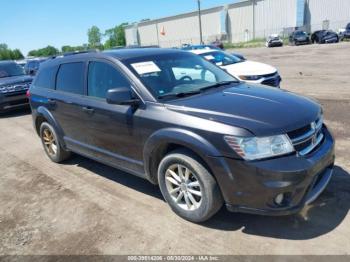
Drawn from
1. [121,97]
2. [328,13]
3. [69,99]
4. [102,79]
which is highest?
[328,13]

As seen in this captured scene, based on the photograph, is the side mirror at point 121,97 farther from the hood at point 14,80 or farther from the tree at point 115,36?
the tree at point 115,36

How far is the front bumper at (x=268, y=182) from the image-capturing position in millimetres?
3051

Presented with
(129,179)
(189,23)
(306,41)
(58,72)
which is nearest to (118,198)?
(129,179)

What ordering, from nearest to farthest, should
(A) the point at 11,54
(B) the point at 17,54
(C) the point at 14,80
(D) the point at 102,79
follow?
(D) the point at 102,79
(C) the point at 14,80
(A) the point at 11,54
(B) the point at 17,54

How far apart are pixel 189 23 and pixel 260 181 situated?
78.4 metres

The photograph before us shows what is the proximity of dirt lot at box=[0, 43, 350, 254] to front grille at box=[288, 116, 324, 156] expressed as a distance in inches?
29.8

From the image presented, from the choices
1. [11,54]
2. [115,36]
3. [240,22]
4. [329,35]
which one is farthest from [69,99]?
[115,36]

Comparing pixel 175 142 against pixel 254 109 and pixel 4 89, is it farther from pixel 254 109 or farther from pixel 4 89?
pixel 4 89

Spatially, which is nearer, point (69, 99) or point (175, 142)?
point (175, 142)

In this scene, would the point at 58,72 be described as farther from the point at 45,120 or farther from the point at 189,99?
the point at 189,99

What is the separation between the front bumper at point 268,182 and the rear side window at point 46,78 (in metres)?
3.48

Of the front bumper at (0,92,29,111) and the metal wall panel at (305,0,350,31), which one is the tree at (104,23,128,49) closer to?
the metal wall panel at (305,0,350,31)

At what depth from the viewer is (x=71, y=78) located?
200 inches

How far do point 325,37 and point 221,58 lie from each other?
108 feet
